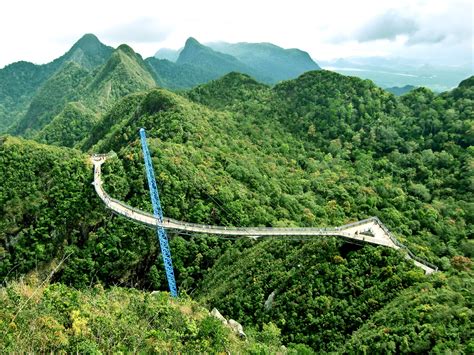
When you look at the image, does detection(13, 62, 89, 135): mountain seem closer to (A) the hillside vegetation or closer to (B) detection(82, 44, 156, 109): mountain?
(B) detection(82, 44, 156, 109): mountain

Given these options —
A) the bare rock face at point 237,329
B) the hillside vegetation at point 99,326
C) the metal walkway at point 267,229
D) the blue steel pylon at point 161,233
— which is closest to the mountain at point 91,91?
the blue steel pylon at point 161,233

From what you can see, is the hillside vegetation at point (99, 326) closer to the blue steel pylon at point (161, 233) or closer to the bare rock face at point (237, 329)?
the bare rock face at point (237, 329)

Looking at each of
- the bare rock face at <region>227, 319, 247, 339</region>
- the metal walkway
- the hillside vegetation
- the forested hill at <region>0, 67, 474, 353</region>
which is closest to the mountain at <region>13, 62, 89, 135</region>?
the forested hill at <region>0, 67, 474, 353</region>

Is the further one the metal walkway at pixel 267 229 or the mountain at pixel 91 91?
the mountain at pixel 91 91

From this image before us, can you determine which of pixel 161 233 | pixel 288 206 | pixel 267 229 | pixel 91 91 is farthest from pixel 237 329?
pixel 91 91

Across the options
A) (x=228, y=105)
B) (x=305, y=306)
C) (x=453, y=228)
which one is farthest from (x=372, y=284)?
(x=228, y=105)

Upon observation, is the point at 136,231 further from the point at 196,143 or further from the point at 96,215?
the point at 196,143

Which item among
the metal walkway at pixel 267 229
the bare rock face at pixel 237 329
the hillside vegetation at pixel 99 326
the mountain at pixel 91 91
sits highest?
the mountain at pixel 91 91
